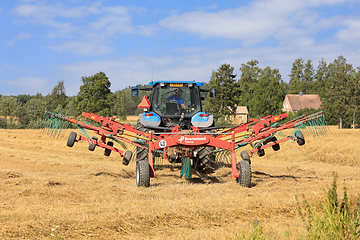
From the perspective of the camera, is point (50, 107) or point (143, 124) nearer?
point (143, 124)

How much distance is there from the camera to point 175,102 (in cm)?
1029

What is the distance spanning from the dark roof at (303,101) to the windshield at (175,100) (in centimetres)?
5818

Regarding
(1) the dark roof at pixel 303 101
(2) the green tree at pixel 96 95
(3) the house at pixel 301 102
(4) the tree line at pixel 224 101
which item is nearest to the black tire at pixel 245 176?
(4) the tree line at pixel 224 101

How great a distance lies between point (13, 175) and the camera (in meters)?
8.52

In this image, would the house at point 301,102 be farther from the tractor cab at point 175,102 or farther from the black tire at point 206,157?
the black tire at point 206,157

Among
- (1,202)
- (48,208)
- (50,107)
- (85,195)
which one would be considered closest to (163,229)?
(48,208)

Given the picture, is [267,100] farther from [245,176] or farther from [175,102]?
[245,176]

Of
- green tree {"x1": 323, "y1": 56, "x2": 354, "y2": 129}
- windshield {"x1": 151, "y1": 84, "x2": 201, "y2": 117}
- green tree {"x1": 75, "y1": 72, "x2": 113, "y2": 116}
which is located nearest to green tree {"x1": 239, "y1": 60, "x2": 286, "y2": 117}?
green tree {"x1": 323, "y1": 56, "x2": 354, "y2": 129}

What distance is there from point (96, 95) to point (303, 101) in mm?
40956

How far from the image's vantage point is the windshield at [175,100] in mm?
10203

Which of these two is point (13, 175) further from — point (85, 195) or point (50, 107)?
point (50, 107)

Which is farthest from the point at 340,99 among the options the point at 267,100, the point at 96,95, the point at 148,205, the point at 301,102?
the point at 148,205

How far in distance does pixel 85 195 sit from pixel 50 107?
123ft

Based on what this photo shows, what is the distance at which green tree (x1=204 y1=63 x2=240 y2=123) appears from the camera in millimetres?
47812
